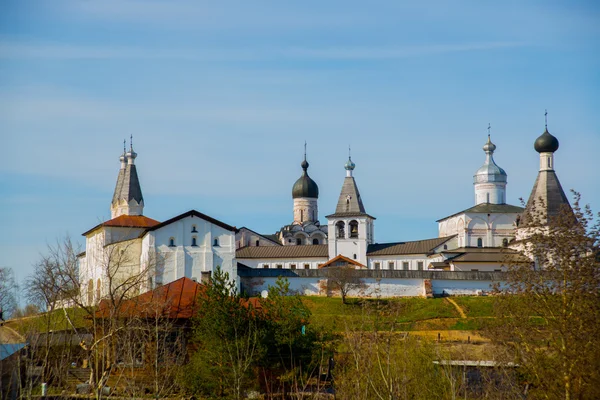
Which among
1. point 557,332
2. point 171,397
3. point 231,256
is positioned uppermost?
point 231,256

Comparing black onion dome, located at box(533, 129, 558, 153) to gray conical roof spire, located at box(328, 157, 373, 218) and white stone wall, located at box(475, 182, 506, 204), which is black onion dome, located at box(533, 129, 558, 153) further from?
gray conical roof spire, located at box(328, 157, 373, 218)

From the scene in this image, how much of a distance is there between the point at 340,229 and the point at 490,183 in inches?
353

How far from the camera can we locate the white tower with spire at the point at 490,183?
5628 cm

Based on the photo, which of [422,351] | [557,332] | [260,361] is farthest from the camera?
[260,361]

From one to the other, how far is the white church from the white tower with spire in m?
0.06

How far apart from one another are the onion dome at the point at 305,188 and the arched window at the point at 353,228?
33.9 feet

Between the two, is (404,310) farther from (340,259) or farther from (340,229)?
(340,229)

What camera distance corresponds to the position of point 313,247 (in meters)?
57.4

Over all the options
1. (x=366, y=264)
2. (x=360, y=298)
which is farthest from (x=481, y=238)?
(x=360, y=298)

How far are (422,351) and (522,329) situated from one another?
296 centimetres

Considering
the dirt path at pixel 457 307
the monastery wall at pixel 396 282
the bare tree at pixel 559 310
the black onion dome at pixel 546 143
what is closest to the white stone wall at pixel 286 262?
the monastery wall at pixel 396 282

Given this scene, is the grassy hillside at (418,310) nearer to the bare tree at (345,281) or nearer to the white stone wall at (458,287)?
the bare tree at (345,281)

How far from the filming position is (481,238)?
54000 mm

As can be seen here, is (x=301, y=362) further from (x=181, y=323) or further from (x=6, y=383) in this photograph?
(x=6, y=383)
